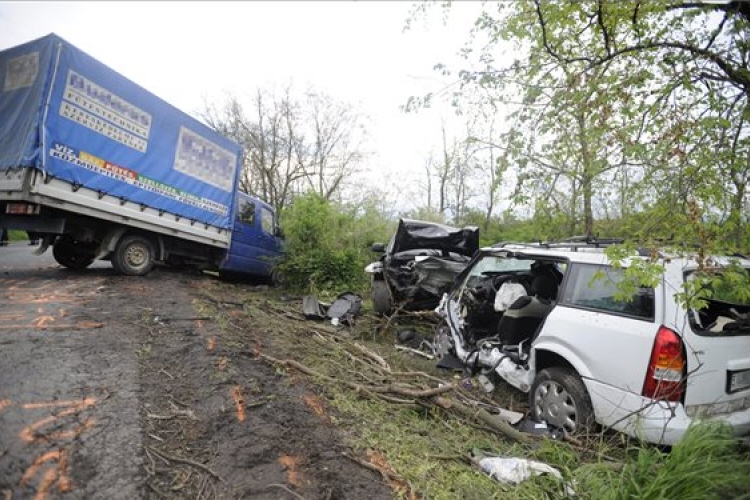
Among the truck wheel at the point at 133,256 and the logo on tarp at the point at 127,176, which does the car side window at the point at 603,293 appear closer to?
the logo on tarp at the point at 127,176

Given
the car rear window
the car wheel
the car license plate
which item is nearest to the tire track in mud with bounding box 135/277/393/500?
the car wheel

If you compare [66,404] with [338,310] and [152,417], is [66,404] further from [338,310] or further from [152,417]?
[338,310]

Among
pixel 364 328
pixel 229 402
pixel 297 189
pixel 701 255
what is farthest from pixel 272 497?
pixel 297 189

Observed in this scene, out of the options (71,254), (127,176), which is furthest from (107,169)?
(71,254)

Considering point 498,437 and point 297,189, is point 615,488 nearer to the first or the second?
point 498,437

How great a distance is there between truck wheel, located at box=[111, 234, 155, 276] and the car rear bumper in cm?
730

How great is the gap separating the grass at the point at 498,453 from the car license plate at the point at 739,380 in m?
0.40

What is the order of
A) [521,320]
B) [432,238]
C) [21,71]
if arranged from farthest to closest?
[432,238] → [21,71] → [521,320]

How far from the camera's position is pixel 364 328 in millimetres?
6078

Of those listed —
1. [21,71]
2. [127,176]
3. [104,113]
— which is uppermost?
[21,71]

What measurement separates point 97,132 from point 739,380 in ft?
26.0

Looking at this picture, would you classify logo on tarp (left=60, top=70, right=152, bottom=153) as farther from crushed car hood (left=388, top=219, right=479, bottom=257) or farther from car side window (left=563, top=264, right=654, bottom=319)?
car side window (left=563, top=264, right=654, bottom=319)

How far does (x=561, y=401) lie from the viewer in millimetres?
3109

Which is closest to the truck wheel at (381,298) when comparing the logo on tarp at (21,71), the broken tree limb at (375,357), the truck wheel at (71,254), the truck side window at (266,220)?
the broken tree limb at (375,357)
